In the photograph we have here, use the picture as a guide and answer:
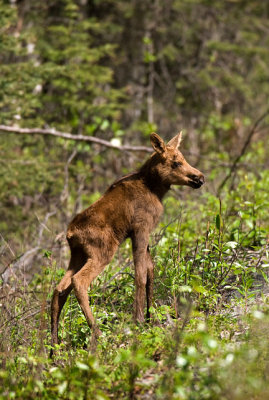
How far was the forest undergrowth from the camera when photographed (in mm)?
4254

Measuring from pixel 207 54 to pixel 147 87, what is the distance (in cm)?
238

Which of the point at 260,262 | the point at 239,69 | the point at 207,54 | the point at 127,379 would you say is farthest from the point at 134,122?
the point at 127,379

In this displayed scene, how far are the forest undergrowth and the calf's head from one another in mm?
879

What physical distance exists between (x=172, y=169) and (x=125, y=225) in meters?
0.83

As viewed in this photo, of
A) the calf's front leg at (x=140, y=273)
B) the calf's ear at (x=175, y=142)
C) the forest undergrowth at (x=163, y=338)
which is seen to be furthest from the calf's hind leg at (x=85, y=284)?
the calf's ear at (x=175, y=142)

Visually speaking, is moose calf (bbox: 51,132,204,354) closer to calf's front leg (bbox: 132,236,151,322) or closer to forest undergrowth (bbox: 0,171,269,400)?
calf's front leg (bbox: 132,236,151,322)

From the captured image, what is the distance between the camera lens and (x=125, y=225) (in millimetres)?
6008

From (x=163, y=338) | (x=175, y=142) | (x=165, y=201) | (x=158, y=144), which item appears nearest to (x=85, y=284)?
(x=163, y=338)

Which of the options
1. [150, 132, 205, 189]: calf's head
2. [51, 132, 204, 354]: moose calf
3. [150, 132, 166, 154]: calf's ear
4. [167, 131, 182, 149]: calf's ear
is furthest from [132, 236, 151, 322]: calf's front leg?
[167, 131, 182, 149]: calf's ear

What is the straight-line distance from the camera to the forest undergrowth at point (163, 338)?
4254 millimetres

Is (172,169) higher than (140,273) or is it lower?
higher

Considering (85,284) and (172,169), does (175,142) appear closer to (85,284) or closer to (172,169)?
(172,169)

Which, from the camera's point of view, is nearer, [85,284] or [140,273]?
[85,284]

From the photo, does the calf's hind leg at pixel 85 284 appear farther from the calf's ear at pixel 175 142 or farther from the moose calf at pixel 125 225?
the calf's ear at pixel 175 142
